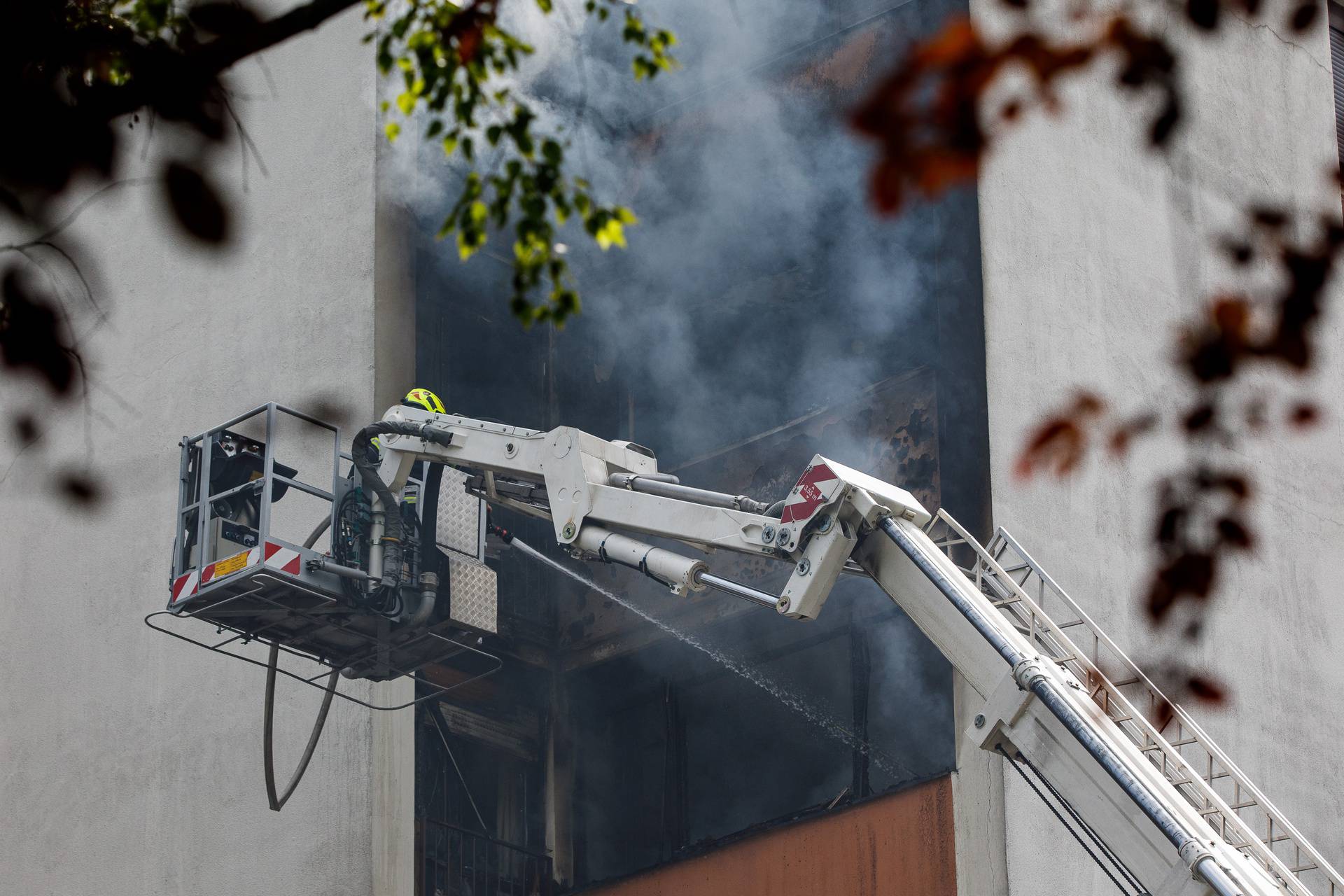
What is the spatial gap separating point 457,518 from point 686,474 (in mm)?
3208

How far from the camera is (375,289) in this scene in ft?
51.8

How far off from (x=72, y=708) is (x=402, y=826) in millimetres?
4244

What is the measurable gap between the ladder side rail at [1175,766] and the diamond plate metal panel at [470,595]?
3.72 meters

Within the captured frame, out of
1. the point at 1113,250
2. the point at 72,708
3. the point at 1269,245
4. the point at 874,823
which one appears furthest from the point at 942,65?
the point at 72,708

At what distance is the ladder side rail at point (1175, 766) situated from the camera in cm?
877

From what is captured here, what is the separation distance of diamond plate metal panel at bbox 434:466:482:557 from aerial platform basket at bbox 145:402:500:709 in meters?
0.06

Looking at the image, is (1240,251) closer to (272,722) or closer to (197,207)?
(197,207)

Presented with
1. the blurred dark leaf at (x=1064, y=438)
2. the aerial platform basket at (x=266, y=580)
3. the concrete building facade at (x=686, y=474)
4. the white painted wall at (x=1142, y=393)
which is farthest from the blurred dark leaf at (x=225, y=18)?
the white painted wall at (x=1142, y=393)

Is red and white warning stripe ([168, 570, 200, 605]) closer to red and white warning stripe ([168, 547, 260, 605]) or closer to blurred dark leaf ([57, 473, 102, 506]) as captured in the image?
red and white warning stripe ([168, 547, 260, 605])

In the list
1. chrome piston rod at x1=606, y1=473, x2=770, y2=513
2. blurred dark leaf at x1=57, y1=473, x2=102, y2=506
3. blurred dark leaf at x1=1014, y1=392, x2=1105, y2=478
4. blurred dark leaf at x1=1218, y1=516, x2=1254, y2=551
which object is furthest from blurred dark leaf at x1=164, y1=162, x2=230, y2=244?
chrome piston rod at x1=606, y1=473, x2=770, y2=513

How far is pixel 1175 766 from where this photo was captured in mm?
9352

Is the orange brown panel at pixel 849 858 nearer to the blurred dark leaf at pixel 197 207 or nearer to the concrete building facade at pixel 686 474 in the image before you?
the concrete building facade at pixel 686 474

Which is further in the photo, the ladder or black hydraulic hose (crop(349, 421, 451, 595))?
black hydraulic hose (crop(349, 421, 451, 595))

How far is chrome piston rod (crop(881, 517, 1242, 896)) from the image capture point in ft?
27.5
